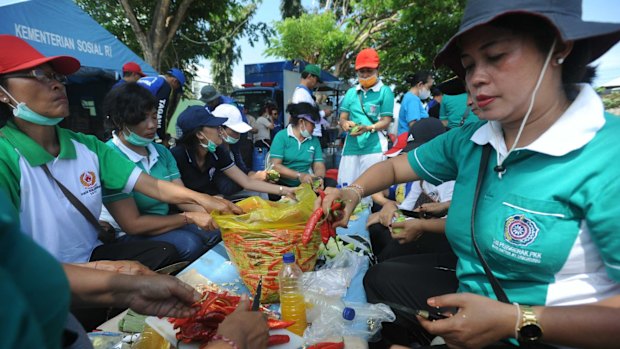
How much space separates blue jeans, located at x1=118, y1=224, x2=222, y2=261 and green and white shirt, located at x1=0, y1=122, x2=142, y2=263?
405 mm

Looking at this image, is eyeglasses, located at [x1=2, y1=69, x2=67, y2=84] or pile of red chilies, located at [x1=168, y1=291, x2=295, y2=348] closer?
pile of red chilies, located at [x1=168, y1=291, x2=295, y2=348]

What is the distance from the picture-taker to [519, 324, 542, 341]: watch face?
117 centimetres

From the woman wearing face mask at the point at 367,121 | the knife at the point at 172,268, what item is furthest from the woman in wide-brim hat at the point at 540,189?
the woman wearing face mask at the point at 367,121

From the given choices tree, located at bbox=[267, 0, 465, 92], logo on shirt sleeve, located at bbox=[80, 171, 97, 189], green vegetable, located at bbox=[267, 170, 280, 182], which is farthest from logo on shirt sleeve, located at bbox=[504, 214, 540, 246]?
tree, located at bbox=[267, 0, 465, 92]

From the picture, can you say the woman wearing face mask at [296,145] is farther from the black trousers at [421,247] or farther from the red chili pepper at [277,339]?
the red chili pepper at [277,339]

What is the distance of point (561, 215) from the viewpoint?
4.00 feet

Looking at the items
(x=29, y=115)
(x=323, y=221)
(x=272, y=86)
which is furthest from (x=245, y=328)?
(x=272, y=86)

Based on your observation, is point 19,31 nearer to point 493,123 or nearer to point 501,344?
point 493,123

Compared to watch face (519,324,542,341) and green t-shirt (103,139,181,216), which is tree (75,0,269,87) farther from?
watch face (519,324,542,341)

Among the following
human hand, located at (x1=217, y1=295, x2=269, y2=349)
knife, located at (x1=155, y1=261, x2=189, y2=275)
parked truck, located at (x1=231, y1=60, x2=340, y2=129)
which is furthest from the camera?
parked truck, located at (x1=231, y1=60, x2=340, y2=129)

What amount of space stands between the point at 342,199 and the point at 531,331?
1.04 metres

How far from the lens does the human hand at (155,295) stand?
128 cm

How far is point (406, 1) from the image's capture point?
15.8 metres

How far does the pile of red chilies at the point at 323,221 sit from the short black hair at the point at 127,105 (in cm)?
189
